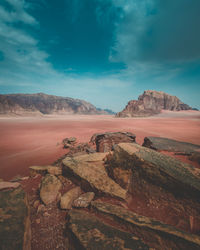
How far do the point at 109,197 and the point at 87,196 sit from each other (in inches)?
21.2

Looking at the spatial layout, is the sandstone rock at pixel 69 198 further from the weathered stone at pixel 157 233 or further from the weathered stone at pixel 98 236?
the weathered stone at pixel 157 233

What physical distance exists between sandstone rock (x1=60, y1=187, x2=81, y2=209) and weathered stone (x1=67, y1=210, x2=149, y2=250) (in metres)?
0.41

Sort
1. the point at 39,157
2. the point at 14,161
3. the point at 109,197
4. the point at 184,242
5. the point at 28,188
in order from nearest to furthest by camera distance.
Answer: the point at 184,242 < the point at 109,197 < the point at 28,188 < the point at 14,161 < the point at 39,157

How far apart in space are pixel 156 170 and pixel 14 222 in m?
2.95

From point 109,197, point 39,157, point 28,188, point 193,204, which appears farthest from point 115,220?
point 39,157

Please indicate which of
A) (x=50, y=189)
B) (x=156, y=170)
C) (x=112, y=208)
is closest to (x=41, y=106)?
(x=50, y=189)

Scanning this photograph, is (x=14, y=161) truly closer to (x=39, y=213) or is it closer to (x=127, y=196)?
(x=39, y=213)

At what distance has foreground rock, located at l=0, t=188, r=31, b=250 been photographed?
150cm

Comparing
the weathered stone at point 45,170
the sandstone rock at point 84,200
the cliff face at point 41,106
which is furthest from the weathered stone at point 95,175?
the cliff face at point 41,106

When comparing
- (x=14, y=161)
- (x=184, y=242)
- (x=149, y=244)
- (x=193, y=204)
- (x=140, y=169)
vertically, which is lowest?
(x=14, y=161)

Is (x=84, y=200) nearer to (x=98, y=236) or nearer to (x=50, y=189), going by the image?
(x=98, y=236)

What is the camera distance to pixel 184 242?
61.2 inches

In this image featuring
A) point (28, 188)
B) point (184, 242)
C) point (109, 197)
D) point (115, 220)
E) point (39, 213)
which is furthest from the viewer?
point (28, 188)

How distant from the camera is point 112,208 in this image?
2229 millimetres
